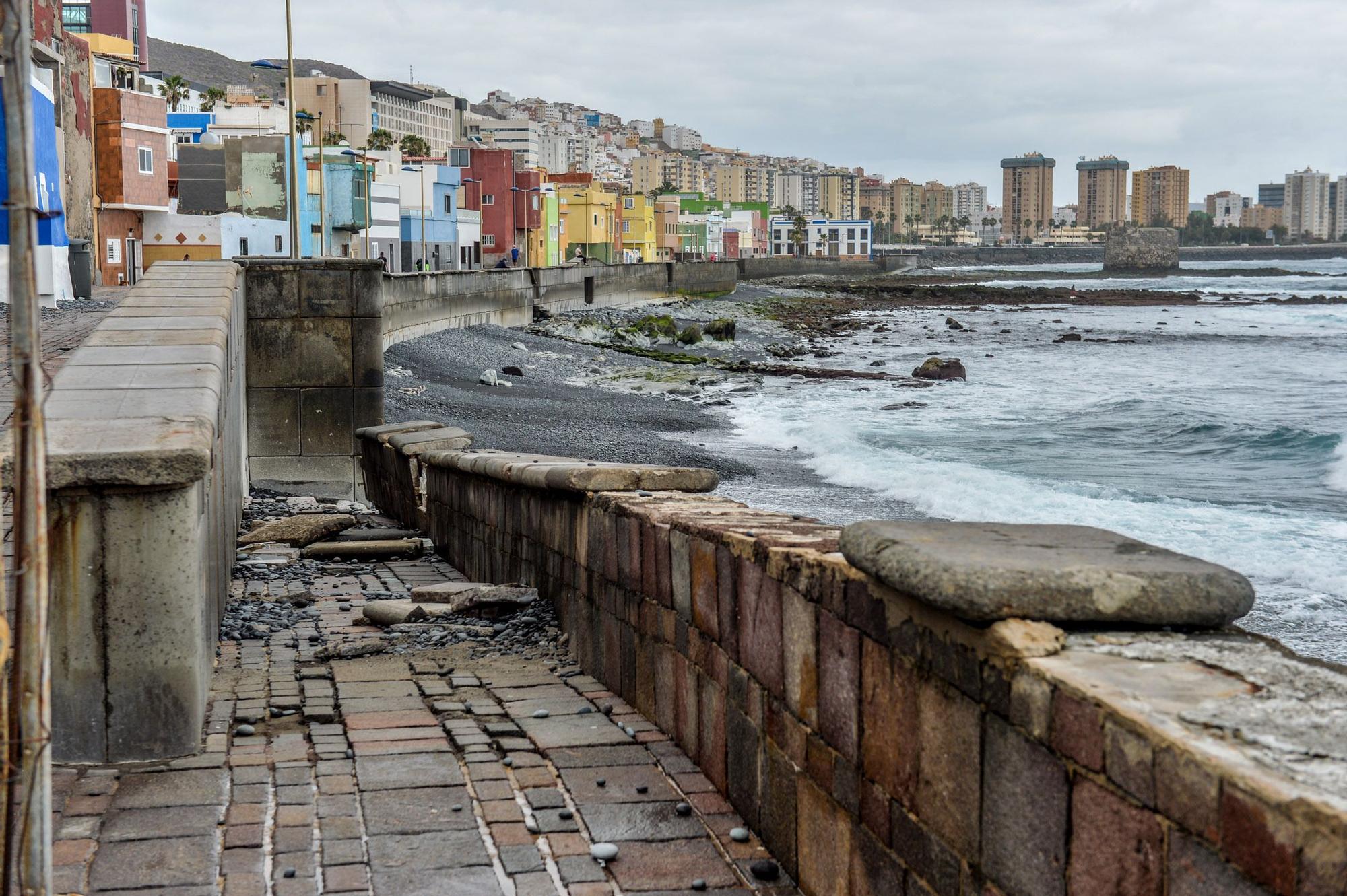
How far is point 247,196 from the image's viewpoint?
52500mm

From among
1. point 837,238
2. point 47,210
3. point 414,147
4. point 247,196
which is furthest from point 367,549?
point 837,238

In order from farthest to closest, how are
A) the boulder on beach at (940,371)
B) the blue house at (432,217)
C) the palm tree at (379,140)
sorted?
the palm tree at (379,140) < the blue house at (432,217) < the boulder on beach at (940,371)

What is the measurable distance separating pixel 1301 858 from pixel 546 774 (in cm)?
318

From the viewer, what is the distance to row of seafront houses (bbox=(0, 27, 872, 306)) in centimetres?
3038

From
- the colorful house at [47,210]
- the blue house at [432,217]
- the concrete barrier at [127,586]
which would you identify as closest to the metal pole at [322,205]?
the colorful house at [47,210]

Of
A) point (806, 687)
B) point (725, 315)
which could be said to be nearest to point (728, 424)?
point (806, 687)

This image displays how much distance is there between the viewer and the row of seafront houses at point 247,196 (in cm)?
3038

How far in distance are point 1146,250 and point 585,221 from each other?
73700mm

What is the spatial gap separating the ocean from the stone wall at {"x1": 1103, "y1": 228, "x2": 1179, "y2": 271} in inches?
3881

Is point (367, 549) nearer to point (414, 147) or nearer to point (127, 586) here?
point (127, 586)

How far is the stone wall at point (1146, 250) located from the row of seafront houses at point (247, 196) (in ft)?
188

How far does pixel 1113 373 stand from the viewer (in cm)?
3950

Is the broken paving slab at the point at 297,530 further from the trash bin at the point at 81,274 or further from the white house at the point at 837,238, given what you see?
the white house at the point at 837,238

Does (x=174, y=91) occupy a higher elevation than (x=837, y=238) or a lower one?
higher
